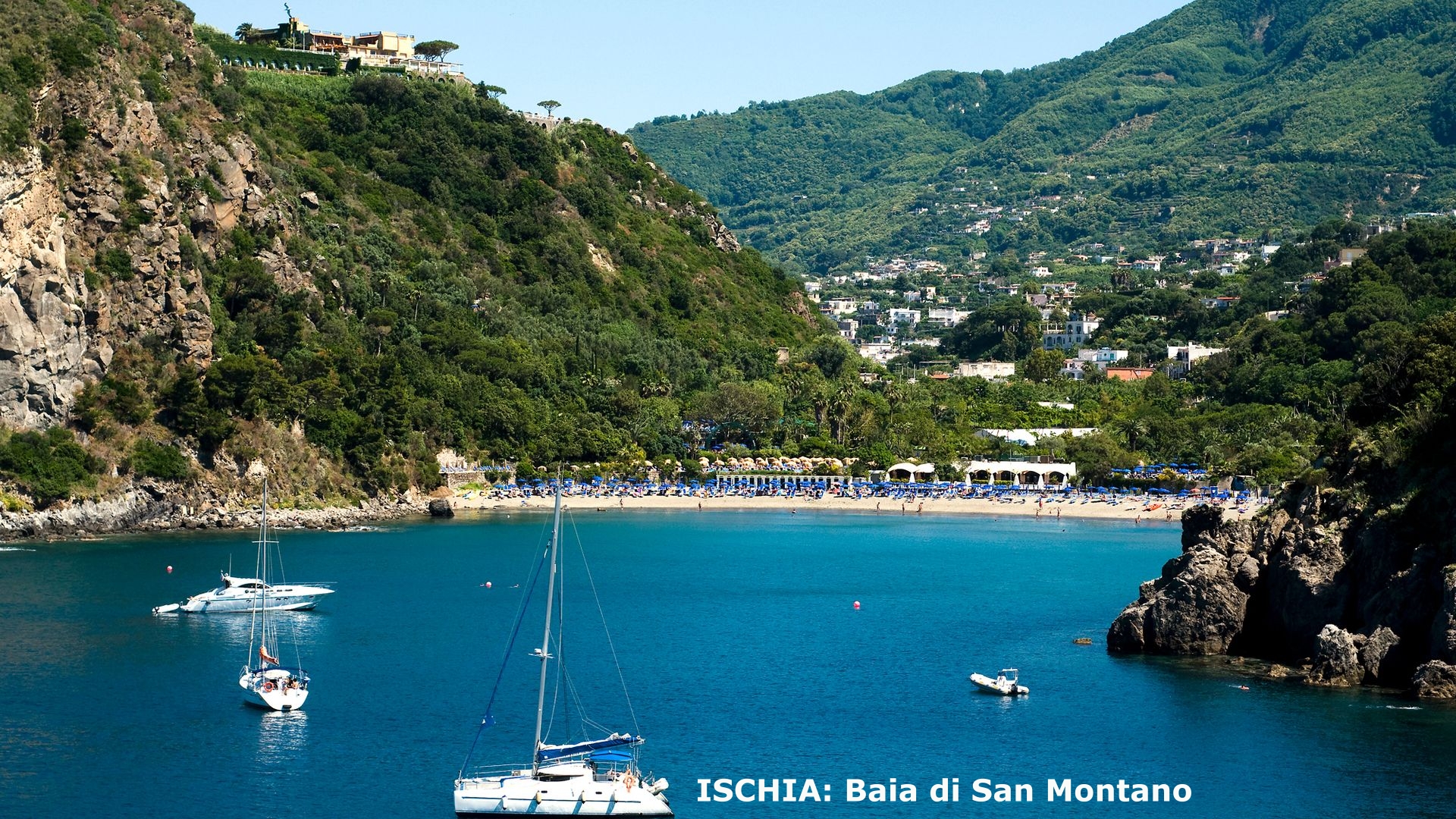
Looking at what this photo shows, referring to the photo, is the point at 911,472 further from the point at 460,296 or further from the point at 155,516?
the point at 155,516

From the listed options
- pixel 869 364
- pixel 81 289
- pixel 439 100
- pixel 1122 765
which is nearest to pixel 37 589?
pixel 81 289

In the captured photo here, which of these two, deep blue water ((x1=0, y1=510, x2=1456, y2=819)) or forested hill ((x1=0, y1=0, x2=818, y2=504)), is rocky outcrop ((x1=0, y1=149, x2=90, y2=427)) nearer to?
forested hill ((x1=0, y1=0, x2=818, y2=504))

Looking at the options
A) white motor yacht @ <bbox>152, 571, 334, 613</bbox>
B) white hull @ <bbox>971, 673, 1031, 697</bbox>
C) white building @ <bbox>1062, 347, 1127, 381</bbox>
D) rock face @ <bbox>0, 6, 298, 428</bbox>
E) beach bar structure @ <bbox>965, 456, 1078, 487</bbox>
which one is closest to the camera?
white hull @ <bbox>971, 673, 1031, 697</bbox>

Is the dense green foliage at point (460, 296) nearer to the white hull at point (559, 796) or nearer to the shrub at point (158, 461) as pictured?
the shrub at point (158, 461)

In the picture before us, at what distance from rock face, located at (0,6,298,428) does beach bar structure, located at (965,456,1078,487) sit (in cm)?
4897

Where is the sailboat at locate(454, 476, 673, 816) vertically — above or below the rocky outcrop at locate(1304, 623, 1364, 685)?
below

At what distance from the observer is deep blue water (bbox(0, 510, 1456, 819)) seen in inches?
1666

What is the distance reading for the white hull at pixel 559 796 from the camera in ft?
123

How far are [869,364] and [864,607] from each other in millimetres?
93862

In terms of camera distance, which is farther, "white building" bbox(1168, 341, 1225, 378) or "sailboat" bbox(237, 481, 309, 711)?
"white building" bbox(1168, 341, 1225, 378)

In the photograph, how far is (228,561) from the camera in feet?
257

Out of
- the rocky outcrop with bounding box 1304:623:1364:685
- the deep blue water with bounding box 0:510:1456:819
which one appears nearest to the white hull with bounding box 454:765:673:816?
the deep blue water with bounding box 0:510:1456:819

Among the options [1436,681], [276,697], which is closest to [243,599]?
[276,697]

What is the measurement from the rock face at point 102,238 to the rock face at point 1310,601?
55685 millimetres
